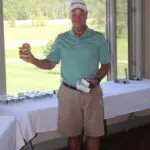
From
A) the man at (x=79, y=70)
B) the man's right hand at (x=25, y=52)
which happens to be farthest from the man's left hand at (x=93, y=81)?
the man's right hand at (x=25, y=52)

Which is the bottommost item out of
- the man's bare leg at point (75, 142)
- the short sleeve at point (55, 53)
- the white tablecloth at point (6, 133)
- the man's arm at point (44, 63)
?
the man's bare leg at point (75, 142)

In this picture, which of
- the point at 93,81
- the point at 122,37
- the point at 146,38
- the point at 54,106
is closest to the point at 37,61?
the point at 93,81

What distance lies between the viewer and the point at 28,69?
364cm

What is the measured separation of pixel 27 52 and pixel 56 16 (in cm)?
145

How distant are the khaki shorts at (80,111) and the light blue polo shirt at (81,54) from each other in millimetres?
96

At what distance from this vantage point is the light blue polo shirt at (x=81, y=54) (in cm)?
250

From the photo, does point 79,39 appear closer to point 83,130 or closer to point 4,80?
point 83,130

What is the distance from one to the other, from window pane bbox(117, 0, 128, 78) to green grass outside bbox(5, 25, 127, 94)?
2.64ft

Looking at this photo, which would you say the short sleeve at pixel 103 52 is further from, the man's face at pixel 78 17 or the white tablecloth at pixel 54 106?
the white tablecloth at pixel 54 106

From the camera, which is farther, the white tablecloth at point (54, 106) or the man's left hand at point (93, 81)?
the white tablecloth at point (54, 106)

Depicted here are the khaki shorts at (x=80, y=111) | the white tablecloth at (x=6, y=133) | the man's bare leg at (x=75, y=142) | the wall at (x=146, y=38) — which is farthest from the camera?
the wall at (x=146, y=38)

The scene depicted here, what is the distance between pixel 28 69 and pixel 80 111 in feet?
3.99

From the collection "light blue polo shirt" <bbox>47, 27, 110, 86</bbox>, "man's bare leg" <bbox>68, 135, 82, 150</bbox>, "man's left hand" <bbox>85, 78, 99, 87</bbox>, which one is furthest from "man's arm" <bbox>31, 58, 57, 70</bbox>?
"man's bare leg" <bbox>68, 135, 82, 150</bbox>

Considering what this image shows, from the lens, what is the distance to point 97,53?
100 inches
